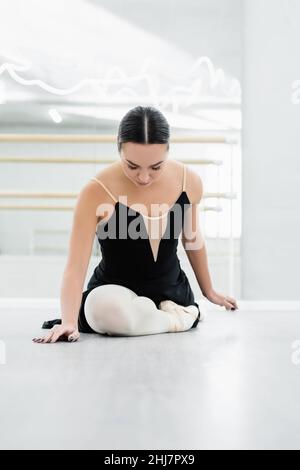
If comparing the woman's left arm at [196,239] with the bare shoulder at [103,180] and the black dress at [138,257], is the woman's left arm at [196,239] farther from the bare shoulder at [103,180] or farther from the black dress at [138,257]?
the bare shoulder at [103,180]

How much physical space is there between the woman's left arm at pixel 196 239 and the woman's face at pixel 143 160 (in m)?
0.20

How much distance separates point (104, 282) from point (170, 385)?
Answer: 1.66 feet

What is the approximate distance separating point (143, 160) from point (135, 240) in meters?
0.20

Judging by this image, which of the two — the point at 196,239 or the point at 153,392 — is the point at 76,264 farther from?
the point at 153,392

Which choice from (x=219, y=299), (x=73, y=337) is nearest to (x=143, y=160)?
(x=73, y=337)

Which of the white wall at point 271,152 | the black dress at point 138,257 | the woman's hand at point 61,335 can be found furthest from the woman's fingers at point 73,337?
the white wall at point 271,152

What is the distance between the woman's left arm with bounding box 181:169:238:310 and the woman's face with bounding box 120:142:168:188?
0.67 ft

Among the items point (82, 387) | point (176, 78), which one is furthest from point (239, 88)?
point (82, 387)

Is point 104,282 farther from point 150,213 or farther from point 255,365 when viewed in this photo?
point 255,365

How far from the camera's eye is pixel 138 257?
4.31ft

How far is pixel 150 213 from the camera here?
1.33 metres

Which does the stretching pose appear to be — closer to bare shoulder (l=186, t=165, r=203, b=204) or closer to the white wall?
bare shoulder (l=186, t=165, r=203, b=204)

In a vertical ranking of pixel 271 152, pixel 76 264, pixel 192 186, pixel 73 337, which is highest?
pixel 271 152

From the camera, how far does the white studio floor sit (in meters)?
0.63
